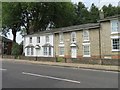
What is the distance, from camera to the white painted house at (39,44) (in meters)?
46.6

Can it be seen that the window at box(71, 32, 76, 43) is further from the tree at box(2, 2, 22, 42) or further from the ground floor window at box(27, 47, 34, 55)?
the tree at box(2, 2, 22, 42)

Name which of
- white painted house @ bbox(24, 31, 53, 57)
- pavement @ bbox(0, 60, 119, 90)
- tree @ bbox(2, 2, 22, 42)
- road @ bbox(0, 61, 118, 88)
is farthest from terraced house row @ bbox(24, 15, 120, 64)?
road @ bbox(0, 61, 118, 88)

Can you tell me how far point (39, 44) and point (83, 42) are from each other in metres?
12.7

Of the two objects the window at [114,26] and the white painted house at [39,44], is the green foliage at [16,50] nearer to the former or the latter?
the white painted house at [39,44]

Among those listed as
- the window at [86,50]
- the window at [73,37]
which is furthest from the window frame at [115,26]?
the window at [73,37]

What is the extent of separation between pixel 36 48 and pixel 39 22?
13.0 meters

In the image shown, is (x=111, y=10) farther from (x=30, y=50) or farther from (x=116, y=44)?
(x=116, y=44)

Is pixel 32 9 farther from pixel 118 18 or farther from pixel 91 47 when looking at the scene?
pixel 118 18

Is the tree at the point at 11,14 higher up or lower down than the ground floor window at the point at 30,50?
higher up

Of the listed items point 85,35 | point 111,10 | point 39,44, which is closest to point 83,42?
point 85,35

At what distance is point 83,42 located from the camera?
39.4 m

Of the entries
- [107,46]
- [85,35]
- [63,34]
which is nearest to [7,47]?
[63,34]

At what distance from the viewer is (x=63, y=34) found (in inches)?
1713

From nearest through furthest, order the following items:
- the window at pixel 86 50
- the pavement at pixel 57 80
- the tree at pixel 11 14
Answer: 1. the pavement at pixel 57 80
2. the window at pixel 86 50
3. the tree at pixel 11 14
